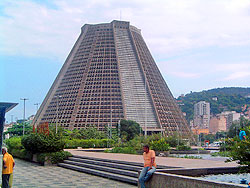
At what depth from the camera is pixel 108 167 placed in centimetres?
1794

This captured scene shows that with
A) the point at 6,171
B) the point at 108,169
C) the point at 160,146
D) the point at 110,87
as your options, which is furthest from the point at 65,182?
the point at 110,87

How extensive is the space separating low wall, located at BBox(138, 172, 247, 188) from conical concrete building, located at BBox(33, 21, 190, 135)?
60.5 metres

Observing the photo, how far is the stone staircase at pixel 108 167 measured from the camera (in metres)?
15.3

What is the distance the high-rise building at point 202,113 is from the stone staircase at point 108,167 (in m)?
141

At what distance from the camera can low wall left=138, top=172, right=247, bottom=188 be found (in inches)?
331

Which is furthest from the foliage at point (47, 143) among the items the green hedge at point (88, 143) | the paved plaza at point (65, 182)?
the green hedge at point (88, 143)

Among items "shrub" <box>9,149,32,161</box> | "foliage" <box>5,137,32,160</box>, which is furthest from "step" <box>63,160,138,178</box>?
"foliage" <box>5,137,32,160</box>

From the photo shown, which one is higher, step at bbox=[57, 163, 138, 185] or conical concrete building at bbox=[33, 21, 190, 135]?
conical concrete building at bbox=[33, 21, 190, 135]

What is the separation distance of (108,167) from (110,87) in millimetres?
63023

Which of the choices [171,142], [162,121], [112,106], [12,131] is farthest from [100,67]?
[171,142]

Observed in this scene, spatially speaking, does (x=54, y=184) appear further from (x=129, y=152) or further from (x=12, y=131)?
(x=12, y=131)

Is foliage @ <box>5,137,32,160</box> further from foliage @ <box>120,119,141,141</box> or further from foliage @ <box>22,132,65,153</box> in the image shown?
foliage @ <box>120,119,141,141</box>

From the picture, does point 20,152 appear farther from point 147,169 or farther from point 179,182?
point 179,182

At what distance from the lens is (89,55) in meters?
87.1
